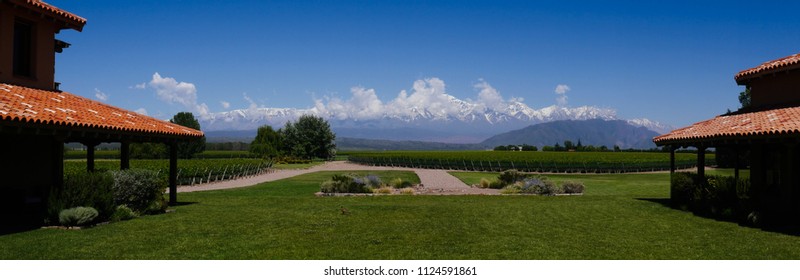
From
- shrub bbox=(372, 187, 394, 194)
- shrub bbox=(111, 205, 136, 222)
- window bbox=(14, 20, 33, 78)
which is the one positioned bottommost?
shrub bbox=(372, 187, 394, 194)

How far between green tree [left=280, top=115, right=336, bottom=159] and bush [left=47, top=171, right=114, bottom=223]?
3097 inches

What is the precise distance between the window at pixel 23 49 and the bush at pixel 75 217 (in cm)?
612

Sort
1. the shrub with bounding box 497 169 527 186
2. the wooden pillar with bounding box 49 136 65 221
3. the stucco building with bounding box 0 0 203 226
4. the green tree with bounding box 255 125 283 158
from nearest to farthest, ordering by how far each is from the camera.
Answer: the wooden pillar with bounding box 49 136 65 221, the stucco building with bounding box 0 0 203 226, the shrub with bounding box 497 169 527 186, the green tree with bounding box 255 125 283 158

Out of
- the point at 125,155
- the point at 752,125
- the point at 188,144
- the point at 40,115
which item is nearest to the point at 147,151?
the point at 188,144

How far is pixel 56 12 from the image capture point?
17.4 metres

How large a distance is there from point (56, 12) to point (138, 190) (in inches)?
246

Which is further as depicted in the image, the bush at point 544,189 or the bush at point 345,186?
the bush at point 345,186

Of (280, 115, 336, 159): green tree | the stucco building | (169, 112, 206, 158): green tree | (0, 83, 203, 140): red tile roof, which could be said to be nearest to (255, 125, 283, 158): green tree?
(280, 115, 336, 159): green tree

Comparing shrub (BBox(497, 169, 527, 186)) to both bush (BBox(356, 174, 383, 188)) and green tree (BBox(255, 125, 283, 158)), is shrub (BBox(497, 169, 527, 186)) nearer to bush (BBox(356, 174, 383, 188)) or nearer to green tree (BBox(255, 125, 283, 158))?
bush (BBox(356, 174, 383, 188))

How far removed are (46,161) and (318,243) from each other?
11.4m

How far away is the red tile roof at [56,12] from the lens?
1633cm

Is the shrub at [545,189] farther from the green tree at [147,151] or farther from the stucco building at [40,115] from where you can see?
the green tree at [147,151]

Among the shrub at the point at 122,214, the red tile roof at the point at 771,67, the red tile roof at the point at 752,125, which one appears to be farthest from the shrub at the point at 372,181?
the red tile roof at the point at 771,67

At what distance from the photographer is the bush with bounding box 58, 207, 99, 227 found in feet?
43.3
